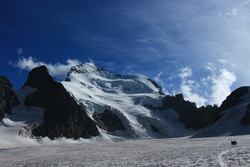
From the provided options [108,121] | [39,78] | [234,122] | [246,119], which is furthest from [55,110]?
[246,119]

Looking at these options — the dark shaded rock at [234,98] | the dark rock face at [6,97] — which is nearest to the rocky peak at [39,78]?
the dark rock face at [6,97]

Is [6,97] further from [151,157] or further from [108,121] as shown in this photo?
[151,157]

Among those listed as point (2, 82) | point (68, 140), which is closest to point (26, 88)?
point (2, 82)

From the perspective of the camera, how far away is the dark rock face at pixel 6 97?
437 ft

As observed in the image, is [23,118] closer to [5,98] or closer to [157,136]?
[5,98]

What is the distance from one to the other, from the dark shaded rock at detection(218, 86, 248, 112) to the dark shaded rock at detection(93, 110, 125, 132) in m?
65.3

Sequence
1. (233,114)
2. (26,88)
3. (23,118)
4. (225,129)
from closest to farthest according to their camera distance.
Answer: (225,129) → (233,114) → (23,118) → (26,88)

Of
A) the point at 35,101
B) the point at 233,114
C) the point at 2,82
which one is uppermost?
the point at 2,82

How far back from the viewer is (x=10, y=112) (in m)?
135

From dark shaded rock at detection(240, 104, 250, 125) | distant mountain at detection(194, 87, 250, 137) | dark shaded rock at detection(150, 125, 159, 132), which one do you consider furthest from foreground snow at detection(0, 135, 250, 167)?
dark shaded rock at detection(150, 125, 159, 132)

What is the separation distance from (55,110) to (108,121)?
5034cm

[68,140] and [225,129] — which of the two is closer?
[225,129]

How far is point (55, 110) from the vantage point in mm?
142750

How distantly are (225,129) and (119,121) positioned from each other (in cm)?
9273
